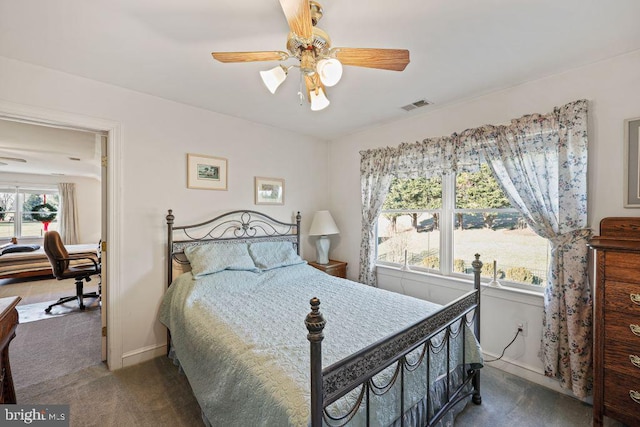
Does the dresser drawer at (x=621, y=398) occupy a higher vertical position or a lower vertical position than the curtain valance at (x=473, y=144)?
lower

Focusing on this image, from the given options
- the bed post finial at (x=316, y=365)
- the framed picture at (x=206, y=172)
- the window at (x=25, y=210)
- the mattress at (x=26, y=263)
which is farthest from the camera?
the window at (x=25, y=210)

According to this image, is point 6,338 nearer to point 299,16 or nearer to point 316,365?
point 316,365

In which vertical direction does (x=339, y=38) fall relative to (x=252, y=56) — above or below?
above

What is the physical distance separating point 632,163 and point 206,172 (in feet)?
11.6

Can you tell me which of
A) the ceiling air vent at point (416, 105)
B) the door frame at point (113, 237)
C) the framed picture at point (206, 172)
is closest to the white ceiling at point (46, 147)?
the door frame at point (113, 237)

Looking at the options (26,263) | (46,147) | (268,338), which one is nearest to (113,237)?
(268,338)

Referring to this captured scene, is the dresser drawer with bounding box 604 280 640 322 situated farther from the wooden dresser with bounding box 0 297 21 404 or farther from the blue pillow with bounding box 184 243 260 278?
the wooden dresser with bounding box 0 297 21 404

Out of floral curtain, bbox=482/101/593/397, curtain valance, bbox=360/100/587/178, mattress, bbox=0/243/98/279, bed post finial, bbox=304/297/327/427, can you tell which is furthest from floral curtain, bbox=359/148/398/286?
mattress, bbox=0/243/98/279

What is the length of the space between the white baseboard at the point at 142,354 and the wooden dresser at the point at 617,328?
134 inches

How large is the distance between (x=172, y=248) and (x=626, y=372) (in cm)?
347

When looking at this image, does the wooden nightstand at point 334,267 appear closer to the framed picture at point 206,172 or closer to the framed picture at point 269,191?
the framed picture at point 269,191

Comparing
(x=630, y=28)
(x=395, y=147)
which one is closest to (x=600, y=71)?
(x=630, y=28)

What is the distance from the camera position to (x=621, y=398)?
1551 millimetres

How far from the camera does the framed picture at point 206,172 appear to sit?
9.03 ft
